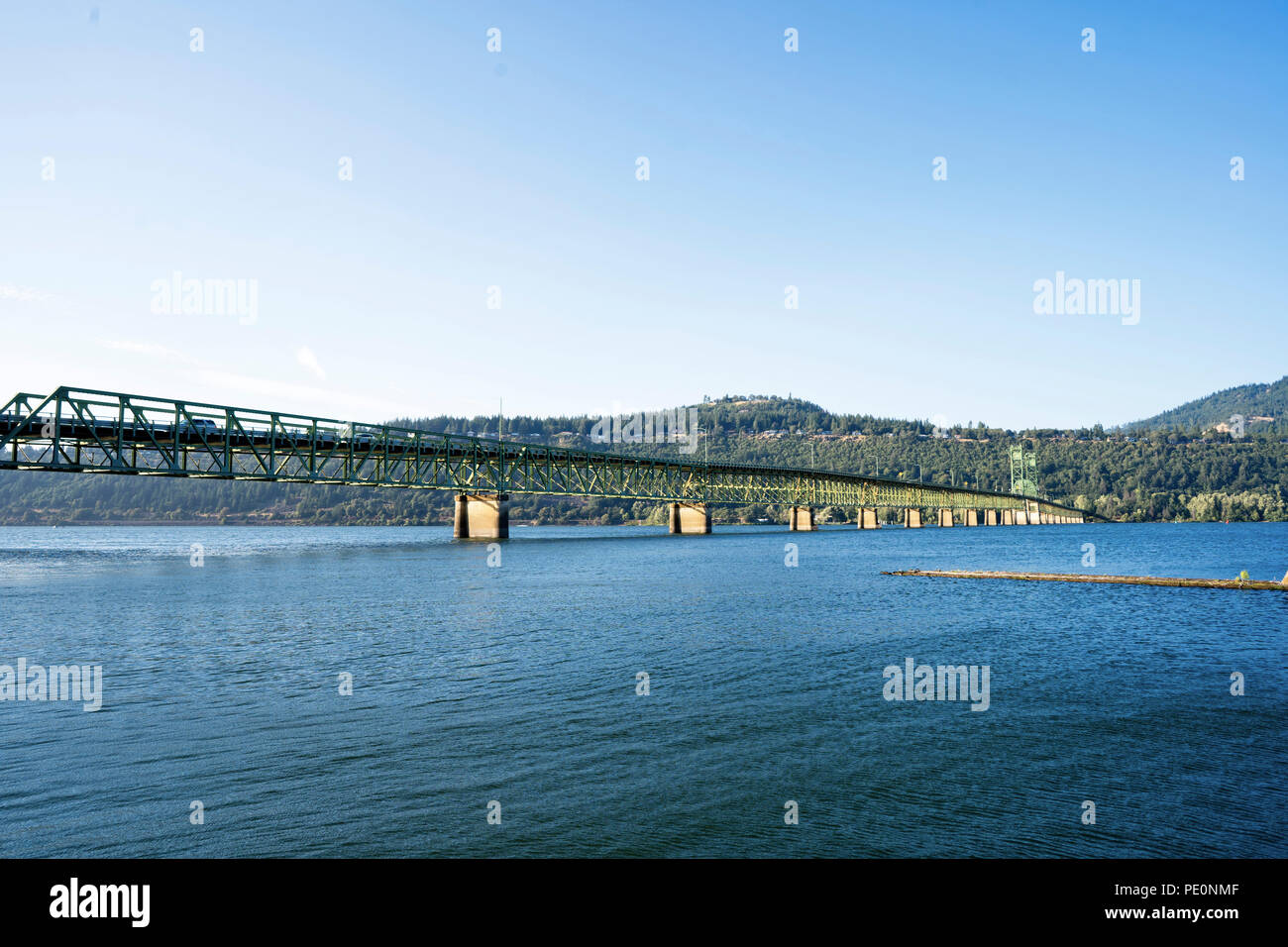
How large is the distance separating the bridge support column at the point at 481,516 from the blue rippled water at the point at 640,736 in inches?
4483

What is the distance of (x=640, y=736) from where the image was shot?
73.8 feet

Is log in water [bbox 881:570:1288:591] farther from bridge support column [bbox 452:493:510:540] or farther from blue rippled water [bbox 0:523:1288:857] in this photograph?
bridge support column [bbox 452:493:510:540]

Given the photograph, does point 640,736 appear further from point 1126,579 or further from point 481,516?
point 481,516

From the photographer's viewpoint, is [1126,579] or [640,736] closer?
[640,736]

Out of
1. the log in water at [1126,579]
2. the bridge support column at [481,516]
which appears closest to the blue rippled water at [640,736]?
the log in water at [1126,579]

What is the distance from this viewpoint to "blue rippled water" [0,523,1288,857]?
15953mm

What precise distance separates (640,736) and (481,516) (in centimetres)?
14982

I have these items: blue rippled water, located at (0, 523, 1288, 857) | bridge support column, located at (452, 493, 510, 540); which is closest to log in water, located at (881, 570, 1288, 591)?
blue rippled water, located at (0, 523, 1288, 857)

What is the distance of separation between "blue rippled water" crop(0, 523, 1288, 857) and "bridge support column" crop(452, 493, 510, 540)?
11386 cm

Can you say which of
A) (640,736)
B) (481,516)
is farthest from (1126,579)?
(481,516)

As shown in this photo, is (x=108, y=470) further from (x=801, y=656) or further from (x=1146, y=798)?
(x=1146, y=798)

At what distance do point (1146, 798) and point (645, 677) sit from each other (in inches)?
664

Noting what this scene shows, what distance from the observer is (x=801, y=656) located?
36031 millimetres
